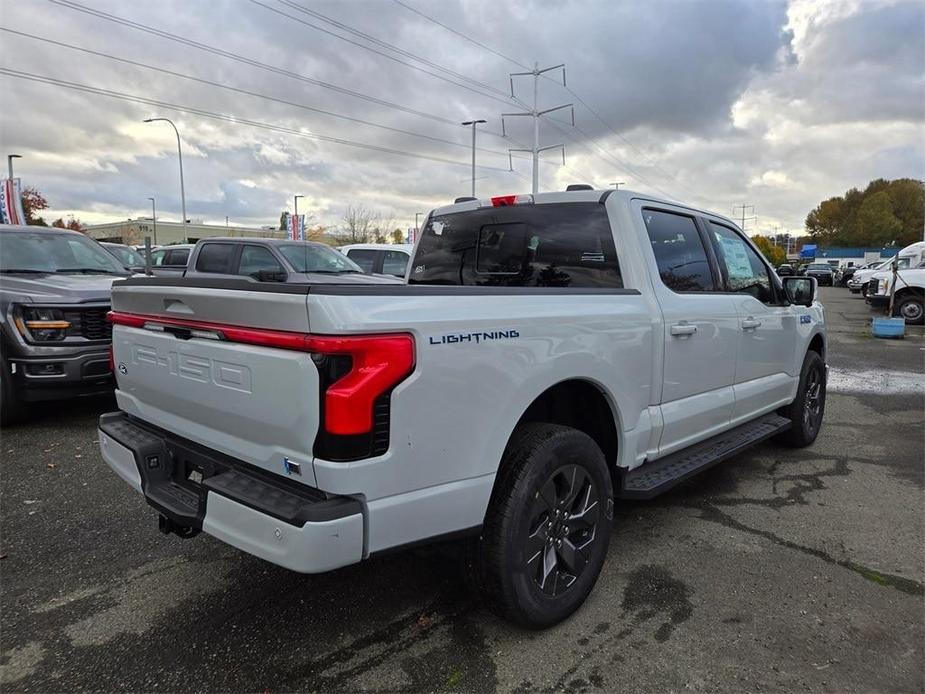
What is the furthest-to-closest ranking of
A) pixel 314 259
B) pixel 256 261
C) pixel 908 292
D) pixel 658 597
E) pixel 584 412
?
pixel 908 292
pixel 314 259
pixel 256 261
pixel 584 412
pixel 658 597

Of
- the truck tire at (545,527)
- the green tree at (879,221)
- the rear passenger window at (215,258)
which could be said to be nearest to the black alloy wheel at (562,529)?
the truck tire at (545,527)

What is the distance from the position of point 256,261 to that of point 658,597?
7987 mm

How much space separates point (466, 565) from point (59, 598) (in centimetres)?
202

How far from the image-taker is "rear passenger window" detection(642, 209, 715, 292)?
351 cm

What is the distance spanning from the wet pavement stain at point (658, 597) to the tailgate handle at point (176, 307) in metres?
2.36

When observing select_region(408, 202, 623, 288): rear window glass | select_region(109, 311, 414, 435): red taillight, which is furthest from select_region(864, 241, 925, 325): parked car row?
select_region(109, 311, 414, 435): red taillight

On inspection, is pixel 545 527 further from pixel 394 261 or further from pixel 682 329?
pixel 394 261

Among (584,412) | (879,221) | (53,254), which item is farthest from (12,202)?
(879,221)

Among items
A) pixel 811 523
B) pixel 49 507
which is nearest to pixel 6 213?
pixel 49 507

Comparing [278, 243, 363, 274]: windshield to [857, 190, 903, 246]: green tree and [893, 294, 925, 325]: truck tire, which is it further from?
[857, 190, 903, 246]: green tree

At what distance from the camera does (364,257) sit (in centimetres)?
1410

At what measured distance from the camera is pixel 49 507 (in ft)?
13.0

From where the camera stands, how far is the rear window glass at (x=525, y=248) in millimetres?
3389

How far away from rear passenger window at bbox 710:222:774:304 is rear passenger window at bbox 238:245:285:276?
21.8 feet
